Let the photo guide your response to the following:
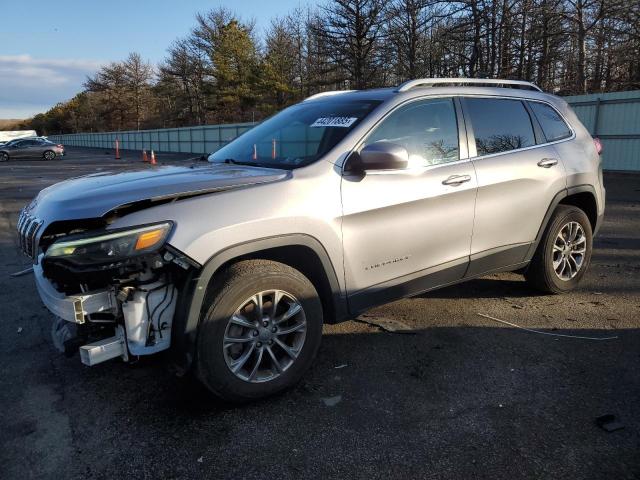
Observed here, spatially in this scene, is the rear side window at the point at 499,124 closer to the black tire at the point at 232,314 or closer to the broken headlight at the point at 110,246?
the black tire at the point at 232,314

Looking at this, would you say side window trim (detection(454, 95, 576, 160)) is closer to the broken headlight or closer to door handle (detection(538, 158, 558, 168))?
door handle (detection(538, 158, 558, 168))

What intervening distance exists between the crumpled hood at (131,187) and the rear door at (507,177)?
1675mm

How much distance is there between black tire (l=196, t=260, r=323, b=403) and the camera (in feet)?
8.58

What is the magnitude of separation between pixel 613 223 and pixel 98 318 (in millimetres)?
8184

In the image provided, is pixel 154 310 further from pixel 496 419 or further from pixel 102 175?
pixel 496 419

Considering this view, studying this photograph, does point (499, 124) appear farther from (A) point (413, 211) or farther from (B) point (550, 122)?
(A) point (413, 211)

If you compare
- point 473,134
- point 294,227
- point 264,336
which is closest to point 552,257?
point 473,134

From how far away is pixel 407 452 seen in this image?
243 centimetres

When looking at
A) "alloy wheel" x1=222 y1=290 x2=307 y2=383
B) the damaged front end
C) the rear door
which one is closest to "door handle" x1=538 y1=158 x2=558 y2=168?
the rear door

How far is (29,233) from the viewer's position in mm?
2779

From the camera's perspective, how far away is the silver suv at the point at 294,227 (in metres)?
2.50

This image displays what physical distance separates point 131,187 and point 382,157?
1.44 metres

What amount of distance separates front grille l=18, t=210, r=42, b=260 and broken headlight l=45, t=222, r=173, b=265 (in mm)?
344

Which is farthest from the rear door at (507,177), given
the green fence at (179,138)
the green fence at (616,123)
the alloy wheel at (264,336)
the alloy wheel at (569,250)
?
the green fence at (179,138)
